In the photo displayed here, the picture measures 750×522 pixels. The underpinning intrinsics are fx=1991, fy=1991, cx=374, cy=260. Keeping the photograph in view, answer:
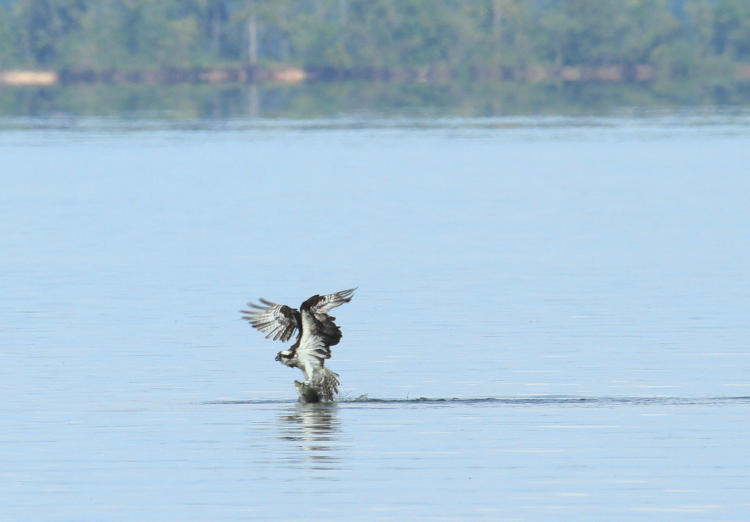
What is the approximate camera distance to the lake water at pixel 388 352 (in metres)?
14.7

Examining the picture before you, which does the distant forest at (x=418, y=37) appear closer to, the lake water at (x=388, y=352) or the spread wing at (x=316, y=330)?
the lake water at (x=388, y=352)

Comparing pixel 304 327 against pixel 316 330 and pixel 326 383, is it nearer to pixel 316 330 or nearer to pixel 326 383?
pixel 316 330

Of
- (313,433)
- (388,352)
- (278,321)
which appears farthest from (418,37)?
(313,433)

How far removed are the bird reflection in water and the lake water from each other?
0.03m

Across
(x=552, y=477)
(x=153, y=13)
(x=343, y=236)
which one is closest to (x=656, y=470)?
(x=552, y=477)

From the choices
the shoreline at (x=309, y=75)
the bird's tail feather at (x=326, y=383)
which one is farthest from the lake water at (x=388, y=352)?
the shoreline at (x=309, y=75)

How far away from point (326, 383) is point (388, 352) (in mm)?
3688

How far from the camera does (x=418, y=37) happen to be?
173 meters

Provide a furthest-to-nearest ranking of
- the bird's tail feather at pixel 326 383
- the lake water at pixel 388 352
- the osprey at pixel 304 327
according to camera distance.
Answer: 1. the bird's tail feather at pixel 326 383
2. the osprey at pixel 304 327
3. the lake water at pixel 388 352

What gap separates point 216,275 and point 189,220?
10.4 meters

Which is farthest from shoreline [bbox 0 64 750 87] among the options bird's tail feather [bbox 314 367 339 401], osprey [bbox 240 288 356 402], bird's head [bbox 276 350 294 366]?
bird's head [bbox 276 350 294 366]

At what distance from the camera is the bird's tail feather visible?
17719 millimetres

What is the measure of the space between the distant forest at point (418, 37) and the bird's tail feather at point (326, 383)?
149 metres

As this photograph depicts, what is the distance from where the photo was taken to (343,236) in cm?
3509
